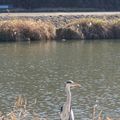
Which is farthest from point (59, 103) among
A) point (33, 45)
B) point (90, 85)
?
point (33, 45)

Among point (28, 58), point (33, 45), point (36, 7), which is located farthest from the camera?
point (36, 7)

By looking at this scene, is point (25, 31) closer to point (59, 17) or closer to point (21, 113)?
point (59, 17)

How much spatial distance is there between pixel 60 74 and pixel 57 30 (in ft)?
62.0

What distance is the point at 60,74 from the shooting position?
27.7m

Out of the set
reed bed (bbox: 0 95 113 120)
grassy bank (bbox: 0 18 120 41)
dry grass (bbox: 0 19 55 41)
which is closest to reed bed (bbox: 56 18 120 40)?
grassy bank (bbox: 0 18 120 41)

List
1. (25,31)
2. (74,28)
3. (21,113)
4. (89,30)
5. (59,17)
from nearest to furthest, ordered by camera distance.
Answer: (21,113) → (25,31) → (74,28) → (89,30) → (59,17)

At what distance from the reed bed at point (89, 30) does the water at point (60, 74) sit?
2.49m

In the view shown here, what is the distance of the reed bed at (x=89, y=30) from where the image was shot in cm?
4606

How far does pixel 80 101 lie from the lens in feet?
68.7

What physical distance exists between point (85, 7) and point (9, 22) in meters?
15.9

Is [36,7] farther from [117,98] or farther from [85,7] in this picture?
A: [117,98]

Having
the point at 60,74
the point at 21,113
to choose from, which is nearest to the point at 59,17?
the point at 60,74

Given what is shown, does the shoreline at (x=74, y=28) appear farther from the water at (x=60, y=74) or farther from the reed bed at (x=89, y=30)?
the water at (x=60, y=74)

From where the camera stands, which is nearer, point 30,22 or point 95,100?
point 95,100
